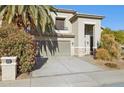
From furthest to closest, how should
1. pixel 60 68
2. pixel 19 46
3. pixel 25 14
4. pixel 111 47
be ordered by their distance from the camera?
pixel 111 47, pixel 25 14, pixel 60 68, pixel 19 46

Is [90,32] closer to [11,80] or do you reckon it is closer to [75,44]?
[75,44]

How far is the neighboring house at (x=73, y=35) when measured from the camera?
24.1 metres

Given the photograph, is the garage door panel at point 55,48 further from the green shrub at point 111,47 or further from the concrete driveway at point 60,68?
the concrete driveway at point 60,68

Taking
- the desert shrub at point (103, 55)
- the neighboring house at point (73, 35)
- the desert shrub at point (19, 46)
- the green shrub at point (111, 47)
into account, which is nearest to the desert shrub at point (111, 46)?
the green shrub at point (111, 47)

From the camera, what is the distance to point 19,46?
1220cm

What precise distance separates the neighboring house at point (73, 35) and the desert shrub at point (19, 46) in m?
10.9

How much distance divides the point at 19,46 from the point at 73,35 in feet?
45.1

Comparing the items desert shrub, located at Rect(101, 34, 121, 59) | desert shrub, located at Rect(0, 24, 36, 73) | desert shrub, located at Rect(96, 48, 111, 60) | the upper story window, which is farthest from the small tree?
desert shrub, located at Rect(0, 24, 36, 73)

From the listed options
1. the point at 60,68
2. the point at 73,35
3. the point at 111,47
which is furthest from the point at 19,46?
the point at 73,35

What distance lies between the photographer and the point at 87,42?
83.5 ft

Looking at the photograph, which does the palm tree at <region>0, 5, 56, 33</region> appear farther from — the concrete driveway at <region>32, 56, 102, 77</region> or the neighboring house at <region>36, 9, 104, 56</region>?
the neighboring house at <region>36, 9, 104, 56</region>

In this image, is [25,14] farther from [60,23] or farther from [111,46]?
[111,46]

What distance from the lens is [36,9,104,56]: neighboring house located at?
2408 centimetres
